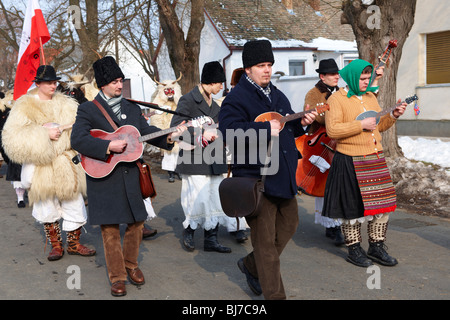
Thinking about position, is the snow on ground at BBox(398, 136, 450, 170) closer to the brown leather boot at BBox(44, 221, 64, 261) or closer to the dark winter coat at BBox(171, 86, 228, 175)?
the dark winter coat at BBox(171, 86, 228, 175)

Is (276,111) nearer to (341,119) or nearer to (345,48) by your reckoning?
(341,119)

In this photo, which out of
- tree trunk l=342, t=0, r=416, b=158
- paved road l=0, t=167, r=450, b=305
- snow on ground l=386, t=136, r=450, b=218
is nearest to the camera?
paved road l=0, t=167, r=450, b=305

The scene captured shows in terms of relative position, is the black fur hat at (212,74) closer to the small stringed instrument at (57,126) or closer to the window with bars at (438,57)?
the small stringed instrument at (57,126)

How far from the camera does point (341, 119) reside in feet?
16.9

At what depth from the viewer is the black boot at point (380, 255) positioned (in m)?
5.16

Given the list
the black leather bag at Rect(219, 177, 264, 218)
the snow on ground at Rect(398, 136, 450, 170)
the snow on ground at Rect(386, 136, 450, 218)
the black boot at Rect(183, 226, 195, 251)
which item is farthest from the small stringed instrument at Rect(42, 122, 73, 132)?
the snow on ground at Rect(398, 136, 450, 170)

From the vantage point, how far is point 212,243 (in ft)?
19.8

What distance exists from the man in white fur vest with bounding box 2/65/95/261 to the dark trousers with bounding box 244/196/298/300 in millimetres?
2616

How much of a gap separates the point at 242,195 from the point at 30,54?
453 centimetres

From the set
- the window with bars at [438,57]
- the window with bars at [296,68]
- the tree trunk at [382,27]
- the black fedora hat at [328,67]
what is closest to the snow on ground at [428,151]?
the tree trunk at [382,27]

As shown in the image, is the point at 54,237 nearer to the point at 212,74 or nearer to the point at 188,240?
the point at 188,240

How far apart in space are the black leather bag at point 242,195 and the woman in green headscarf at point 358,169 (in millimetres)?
1463

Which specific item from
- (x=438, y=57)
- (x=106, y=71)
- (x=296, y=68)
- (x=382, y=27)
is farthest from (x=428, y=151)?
(x=296, y=68)

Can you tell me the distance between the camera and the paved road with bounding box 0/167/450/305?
464cm
